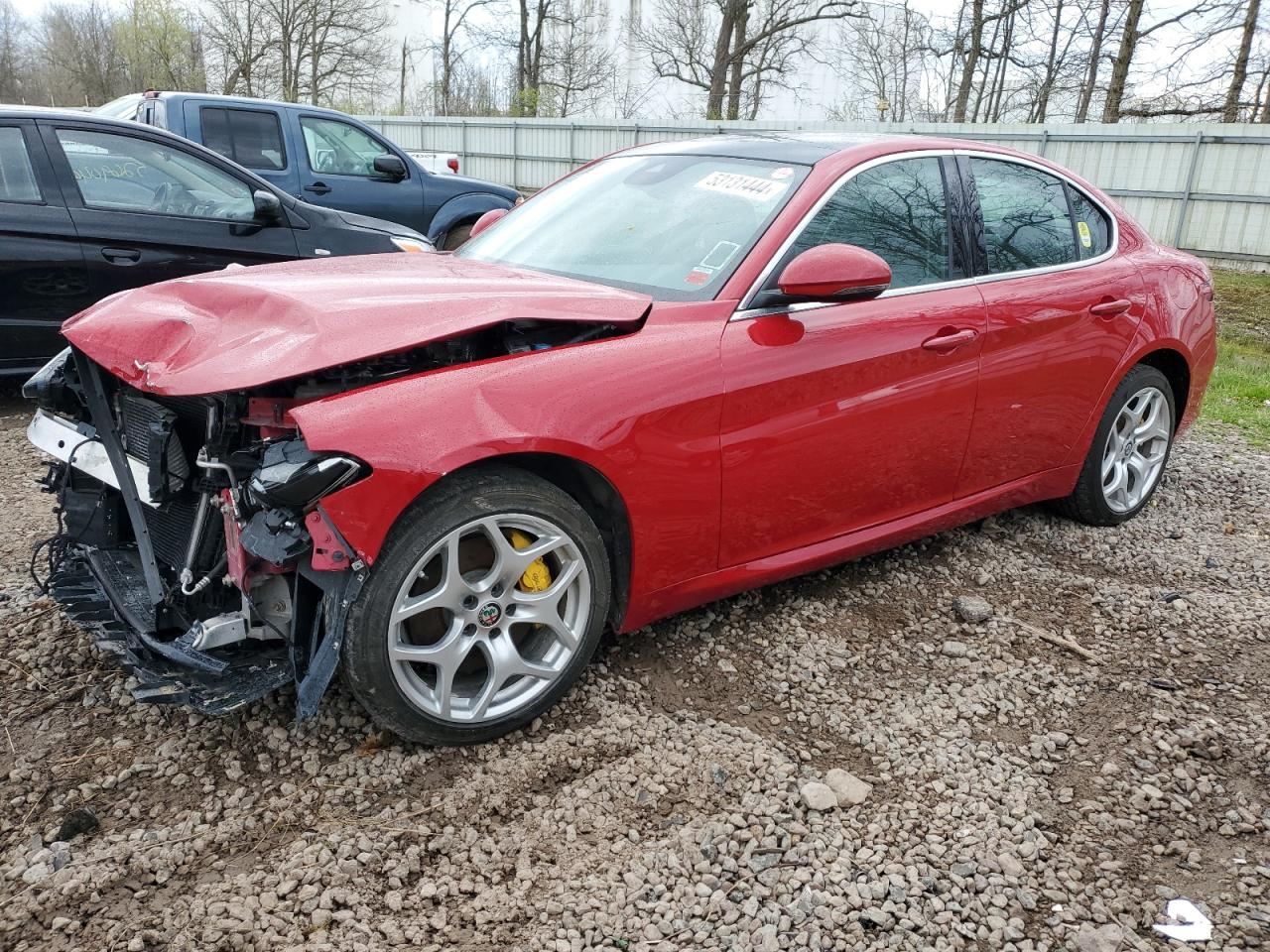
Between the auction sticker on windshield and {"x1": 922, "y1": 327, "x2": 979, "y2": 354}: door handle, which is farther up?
the auction sticker on windshield

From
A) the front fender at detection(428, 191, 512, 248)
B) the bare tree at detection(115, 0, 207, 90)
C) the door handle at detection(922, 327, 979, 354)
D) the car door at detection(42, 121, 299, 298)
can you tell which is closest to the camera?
the door handle at detection(922, 327, 979, 354)

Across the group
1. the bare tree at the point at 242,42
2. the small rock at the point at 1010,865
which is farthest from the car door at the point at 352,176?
the bare tree at the point at 242,42

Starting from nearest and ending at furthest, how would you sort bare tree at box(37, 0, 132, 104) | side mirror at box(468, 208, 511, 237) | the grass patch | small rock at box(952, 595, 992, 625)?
small rock at box(952, 595, 992, 625) < side mirror at box(468, 208, 511, 237) < the grass patch < bare tree at box(37, 0, 132, 104)

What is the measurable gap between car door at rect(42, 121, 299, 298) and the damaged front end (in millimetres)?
2859

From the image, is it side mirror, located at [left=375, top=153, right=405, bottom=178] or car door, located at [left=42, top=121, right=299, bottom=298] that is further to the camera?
side mirror, located at [left=375, top=153, right=405, bottom=178]

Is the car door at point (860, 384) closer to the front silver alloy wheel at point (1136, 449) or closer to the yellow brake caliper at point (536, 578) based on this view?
the yellow brake caliper at point (536, 578)

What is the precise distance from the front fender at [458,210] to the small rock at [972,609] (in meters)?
7.46

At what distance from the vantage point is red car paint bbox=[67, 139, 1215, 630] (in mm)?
2400

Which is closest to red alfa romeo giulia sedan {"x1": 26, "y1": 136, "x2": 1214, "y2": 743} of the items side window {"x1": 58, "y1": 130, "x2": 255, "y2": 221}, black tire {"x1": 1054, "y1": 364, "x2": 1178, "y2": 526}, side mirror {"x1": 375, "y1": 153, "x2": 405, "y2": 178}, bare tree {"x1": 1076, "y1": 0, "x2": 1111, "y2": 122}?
black tire {"x1": 1054, "y1": 364, "x2": 1178, "y2": 526}

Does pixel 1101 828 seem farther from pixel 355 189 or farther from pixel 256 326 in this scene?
pixel 355 189

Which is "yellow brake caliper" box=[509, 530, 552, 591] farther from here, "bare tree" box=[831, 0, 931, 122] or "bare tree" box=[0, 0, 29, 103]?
"bare tree" box=[0, 0, 29, 103]

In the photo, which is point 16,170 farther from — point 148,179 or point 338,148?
point 338,148

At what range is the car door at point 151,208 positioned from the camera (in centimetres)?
539

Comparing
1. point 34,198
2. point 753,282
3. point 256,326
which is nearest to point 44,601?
point 256,326
